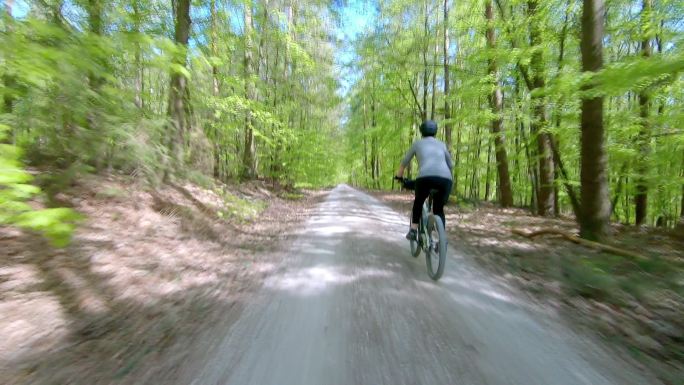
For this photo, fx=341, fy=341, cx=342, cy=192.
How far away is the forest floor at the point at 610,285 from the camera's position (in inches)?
115

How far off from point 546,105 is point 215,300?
27.4 ft

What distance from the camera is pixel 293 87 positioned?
61.8 feet

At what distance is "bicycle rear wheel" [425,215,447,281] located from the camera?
4.28 metres

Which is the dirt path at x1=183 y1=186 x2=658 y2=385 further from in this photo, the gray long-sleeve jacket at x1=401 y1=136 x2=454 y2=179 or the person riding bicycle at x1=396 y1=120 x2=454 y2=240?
the gray long-sleeve jacket at x1=401 y1=136 x2=454 y2=179

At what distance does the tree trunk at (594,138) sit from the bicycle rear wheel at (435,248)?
10.3 feet

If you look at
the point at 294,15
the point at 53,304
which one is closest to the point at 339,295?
the point at 53,304

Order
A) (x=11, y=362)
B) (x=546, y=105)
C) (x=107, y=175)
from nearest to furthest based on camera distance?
1. (x=11, y=362)
2. (x=107, y=175)
3. (x=546, y=105)

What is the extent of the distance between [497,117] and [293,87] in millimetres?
12008

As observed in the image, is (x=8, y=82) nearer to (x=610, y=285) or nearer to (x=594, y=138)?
(x=610, y=285)

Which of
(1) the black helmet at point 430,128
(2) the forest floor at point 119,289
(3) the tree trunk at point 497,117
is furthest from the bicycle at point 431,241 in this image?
(3) the tree trunk at point 497,117

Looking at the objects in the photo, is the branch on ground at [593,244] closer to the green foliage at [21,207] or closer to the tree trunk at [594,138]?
the tree trunk at [594,138]

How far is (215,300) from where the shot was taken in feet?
12.5

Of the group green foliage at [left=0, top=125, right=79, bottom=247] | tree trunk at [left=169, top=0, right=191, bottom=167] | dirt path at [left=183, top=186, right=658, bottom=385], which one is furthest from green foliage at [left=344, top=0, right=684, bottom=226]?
tree trunk at [left=169, top=0, right=191, bottom=167]

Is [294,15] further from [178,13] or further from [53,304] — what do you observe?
[53,304]
